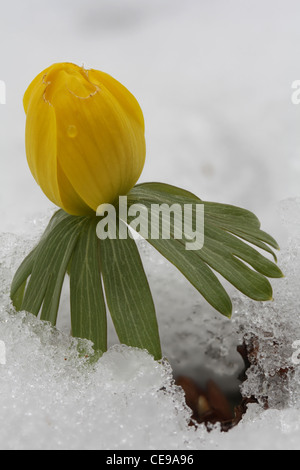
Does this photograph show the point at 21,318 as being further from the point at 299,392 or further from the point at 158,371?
the point at 299,392

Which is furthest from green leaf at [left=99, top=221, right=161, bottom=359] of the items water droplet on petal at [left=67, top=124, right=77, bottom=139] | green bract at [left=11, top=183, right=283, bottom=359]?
water droplet on petal at [left=67, top=124, right=77, bottom=139]

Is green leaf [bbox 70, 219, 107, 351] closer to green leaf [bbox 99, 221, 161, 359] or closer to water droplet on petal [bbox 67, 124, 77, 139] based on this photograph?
green leaf [bbox 99, 221, 161, 359]

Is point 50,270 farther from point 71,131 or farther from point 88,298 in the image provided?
point 71,131

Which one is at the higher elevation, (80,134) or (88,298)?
(80,134)

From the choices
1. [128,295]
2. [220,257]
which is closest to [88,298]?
[128,295]

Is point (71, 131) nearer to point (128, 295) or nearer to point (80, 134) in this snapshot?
point (80, 134)
